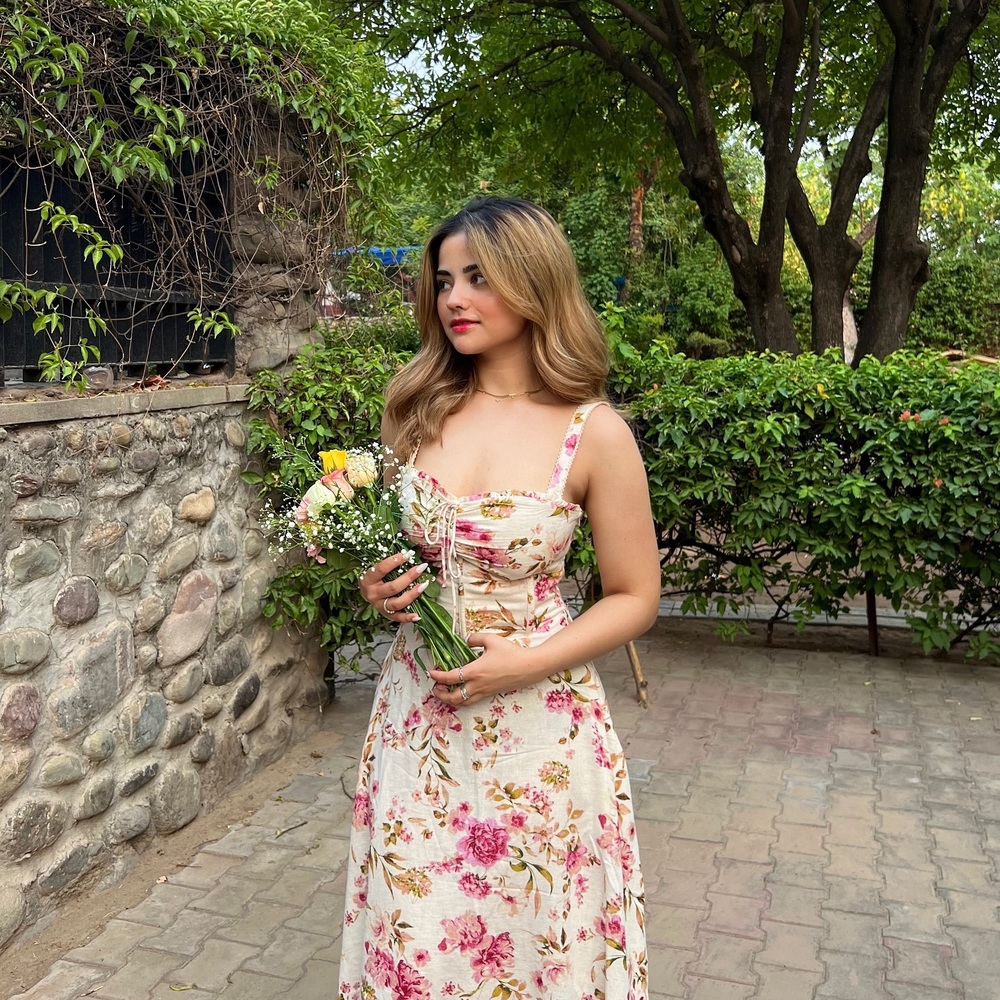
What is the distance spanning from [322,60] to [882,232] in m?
5.96

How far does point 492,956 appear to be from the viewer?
1.96 meters

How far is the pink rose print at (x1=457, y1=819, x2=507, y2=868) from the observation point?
1.93 meters

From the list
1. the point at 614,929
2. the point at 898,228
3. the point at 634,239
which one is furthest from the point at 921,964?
the point at 634,239

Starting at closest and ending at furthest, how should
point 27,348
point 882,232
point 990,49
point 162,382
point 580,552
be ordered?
point 27,348 → point 162,382 → point 580,552 → point 882,232 → point 990,49

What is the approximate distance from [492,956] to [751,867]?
6.49 feet

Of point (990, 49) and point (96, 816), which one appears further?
point (990, 49)

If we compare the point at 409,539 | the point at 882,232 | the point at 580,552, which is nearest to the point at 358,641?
the point at 580,552

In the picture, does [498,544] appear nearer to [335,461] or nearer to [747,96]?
[335,461]

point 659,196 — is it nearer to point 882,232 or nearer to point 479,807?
point 882,232

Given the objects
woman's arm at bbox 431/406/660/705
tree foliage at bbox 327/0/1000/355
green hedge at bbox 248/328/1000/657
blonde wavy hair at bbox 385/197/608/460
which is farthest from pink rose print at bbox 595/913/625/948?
tree foliage at bbox 327/0/1000/355

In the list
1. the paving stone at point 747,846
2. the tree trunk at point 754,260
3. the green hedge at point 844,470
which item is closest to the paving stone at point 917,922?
the paving stone at point 747,846

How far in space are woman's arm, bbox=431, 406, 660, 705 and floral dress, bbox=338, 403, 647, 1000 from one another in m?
0.05

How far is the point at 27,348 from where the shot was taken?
307 centimetres

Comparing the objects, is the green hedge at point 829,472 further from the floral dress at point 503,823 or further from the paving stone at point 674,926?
the floral dress at point 503,823
